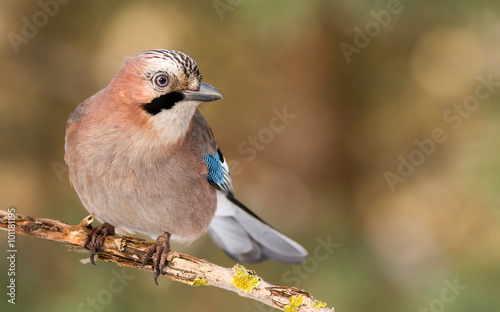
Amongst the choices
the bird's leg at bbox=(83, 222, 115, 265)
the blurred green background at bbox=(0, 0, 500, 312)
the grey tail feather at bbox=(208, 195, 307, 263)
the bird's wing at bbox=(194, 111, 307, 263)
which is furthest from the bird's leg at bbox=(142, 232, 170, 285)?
the blurred green background at bbox=(0, 0, 500, 312)

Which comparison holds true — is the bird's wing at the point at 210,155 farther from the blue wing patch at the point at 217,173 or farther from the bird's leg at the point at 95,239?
the bird's leg at the point at 95,239

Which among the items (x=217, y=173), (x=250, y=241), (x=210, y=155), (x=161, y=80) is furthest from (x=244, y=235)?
(x=161, y=80)

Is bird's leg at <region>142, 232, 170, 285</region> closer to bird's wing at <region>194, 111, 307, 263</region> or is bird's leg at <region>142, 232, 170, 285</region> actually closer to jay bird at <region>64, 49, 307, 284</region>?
jay bird at <region>64, 49, 307, 284</region>

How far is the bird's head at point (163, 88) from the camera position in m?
2.80

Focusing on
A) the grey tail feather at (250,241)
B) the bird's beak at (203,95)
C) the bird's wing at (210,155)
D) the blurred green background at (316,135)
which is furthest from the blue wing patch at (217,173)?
the blurred green background at (316,135)

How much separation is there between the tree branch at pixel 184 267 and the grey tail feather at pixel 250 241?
101 centimetres

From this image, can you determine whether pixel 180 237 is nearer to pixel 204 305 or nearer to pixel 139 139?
pixel 139 139

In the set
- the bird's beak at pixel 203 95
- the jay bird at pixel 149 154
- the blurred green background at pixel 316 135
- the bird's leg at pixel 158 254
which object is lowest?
the bird's leg at pixel 158 254

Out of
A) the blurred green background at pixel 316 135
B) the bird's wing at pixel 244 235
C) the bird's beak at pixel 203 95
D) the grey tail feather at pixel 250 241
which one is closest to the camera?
the bird's beak at pixel 203 95

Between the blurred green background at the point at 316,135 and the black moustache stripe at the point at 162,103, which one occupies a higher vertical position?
the blurred green background at the point at 316,135

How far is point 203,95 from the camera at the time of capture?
2797 mm

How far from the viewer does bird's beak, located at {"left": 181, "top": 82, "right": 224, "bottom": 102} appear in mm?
2791

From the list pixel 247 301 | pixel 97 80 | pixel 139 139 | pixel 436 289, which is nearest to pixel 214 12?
pixel 97 80

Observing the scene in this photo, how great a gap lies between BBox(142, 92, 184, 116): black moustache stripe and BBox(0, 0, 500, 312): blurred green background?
4.06 ft
